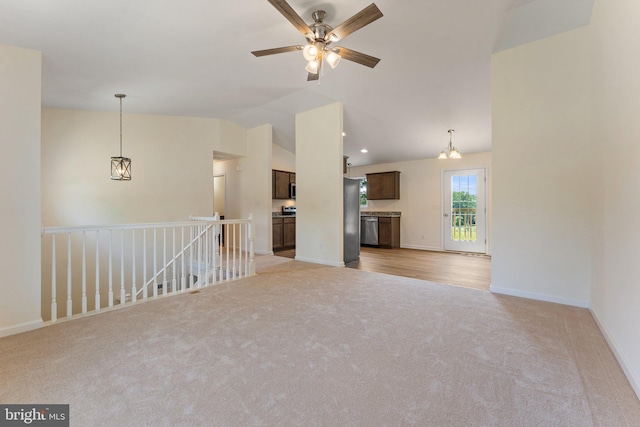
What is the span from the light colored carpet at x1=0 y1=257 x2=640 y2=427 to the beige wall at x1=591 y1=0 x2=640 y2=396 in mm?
226

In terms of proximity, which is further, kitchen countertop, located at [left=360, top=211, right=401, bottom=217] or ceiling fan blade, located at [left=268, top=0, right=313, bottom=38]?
kitchen countertop, located at [left=360, top=211, right=401, bottom=217]

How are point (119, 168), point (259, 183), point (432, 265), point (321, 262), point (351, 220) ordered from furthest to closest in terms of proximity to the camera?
point (259, 183) → point (351, 220) → point (432, 265) → point (321, 262) → point (119, 168)

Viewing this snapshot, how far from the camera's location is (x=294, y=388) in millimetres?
1559

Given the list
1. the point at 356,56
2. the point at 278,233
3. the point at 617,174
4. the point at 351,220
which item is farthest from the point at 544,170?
the point at 278,233

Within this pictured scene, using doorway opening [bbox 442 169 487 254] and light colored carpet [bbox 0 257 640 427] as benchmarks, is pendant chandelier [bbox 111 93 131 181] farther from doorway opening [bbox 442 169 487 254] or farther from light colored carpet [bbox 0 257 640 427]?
doorway opening [bbox 442 169 487 254]

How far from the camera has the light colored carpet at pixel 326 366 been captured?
1.38 meters

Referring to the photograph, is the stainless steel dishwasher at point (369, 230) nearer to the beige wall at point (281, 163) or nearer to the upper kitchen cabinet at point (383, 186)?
the upper kitchen cabinet at point (383, 186)

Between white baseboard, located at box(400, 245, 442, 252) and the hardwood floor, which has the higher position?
white baseboard, located at box(400, 245, 442, 252)

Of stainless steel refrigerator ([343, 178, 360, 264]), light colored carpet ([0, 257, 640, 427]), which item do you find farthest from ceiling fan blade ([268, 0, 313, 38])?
stainless steel refrigerator ([343, 178, 360, 264])

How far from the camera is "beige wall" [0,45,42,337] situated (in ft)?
7.45

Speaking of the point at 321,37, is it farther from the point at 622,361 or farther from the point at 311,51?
the point at 622,361

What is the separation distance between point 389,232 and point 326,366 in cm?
577

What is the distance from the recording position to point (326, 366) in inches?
A: 69.8

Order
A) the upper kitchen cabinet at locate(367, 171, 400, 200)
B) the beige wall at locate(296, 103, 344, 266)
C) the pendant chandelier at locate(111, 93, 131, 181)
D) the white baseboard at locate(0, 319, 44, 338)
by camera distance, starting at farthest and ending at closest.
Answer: the upper kitchen cabinet at locate(367, 171, 400, 200), the beige wall at locate(296, 103, 344, 266), the pendant chandelier at locate(111, 93, 131, 181), the white baseboard at locate(0, 319, 44, 338)
